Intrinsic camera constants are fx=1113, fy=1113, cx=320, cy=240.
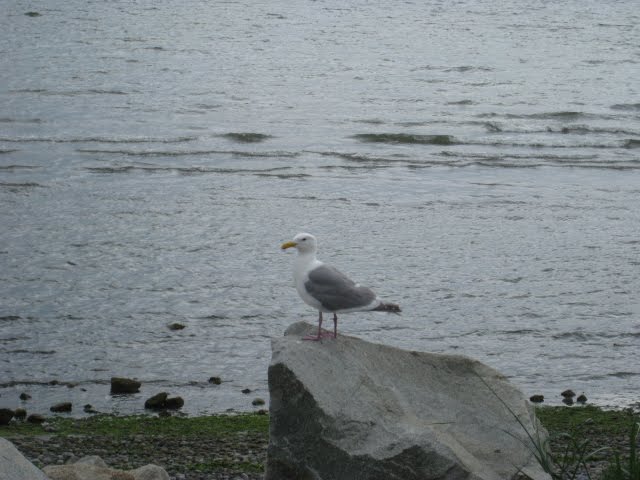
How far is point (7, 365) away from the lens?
12.2m

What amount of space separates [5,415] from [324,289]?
3.76 meters

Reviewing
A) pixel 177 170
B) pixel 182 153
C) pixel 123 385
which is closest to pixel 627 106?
pixel 182 153

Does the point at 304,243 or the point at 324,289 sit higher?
the point at 304,243

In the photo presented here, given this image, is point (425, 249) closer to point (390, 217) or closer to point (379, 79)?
point (390, 217)

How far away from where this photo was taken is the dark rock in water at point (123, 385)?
453 inches

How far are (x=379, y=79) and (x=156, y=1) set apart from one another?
54.3 feet

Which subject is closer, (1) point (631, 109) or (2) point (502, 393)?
(2) point (502, 393)

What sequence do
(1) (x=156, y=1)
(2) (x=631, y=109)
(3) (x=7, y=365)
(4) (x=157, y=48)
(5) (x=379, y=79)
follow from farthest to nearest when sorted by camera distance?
1. (1) (x=156, y=1)
2. (4) (x=157, y=48)
3. (5) (x=379, y=79)
4. (2) (x=631, y=109)
5. (3) (x=7, y=365)

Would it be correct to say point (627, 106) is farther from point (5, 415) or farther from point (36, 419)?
point (5, 415)

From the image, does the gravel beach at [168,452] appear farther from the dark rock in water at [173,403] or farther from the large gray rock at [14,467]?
the large gray rock at [14,467]

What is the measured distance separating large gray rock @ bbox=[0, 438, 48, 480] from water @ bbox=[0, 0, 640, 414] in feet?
13.0

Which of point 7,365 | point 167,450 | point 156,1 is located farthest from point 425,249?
point 156,1

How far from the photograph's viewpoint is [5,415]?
1040cm

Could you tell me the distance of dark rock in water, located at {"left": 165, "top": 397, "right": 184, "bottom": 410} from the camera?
11070 mm
